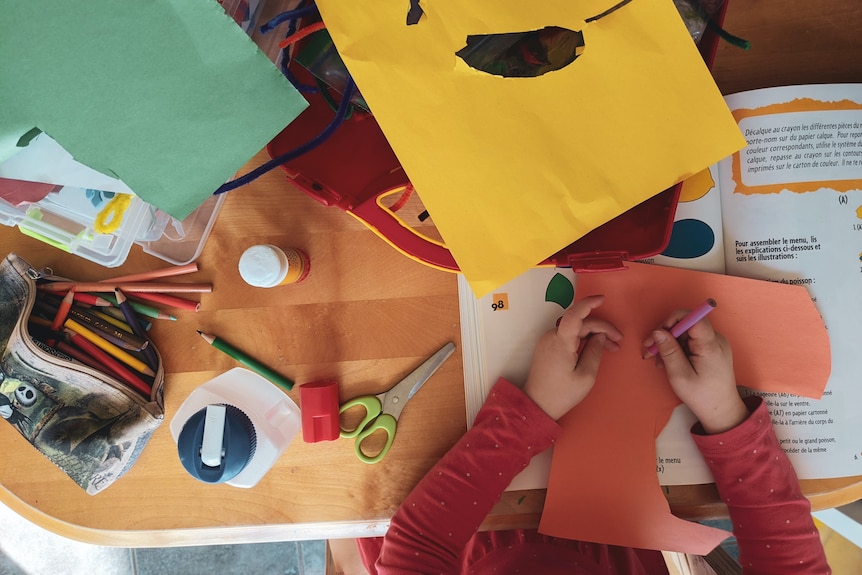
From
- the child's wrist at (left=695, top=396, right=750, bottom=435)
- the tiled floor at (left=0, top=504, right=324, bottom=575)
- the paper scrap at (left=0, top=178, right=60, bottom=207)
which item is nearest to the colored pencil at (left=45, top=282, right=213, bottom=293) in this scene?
the paper scrap at (left=0, top=178, right=60, bottom=207)

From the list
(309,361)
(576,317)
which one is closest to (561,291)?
(576,317)

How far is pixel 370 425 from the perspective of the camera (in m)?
0.49

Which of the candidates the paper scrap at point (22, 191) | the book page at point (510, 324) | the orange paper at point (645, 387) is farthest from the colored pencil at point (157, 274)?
the orange paper at point (645, 387)

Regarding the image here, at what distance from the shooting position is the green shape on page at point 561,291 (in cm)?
50

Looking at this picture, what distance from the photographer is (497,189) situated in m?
0.33

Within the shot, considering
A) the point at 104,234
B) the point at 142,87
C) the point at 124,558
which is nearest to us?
the point at 142,87

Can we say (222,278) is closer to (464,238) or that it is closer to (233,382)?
(233,382)

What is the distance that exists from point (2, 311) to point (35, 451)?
14cm

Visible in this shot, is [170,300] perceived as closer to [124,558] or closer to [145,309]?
[145,309]

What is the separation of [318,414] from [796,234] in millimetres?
464

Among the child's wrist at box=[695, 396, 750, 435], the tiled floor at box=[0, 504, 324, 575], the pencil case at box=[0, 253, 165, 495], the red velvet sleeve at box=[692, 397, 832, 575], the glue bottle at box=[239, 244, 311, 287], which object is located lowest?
the tiled floor at box=[0, 504, 324, 575]

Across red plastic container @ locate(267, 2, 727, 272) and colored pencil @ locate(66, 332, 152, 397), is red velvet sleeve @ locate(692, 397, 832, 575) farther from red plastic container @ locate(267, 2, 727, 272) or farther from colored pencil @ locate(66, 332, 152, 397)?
colored pencil @ locate(66, 332, 152, 397)

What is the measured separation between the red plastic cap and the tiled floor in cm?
60

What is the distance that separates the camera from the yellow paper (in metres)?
0.31
